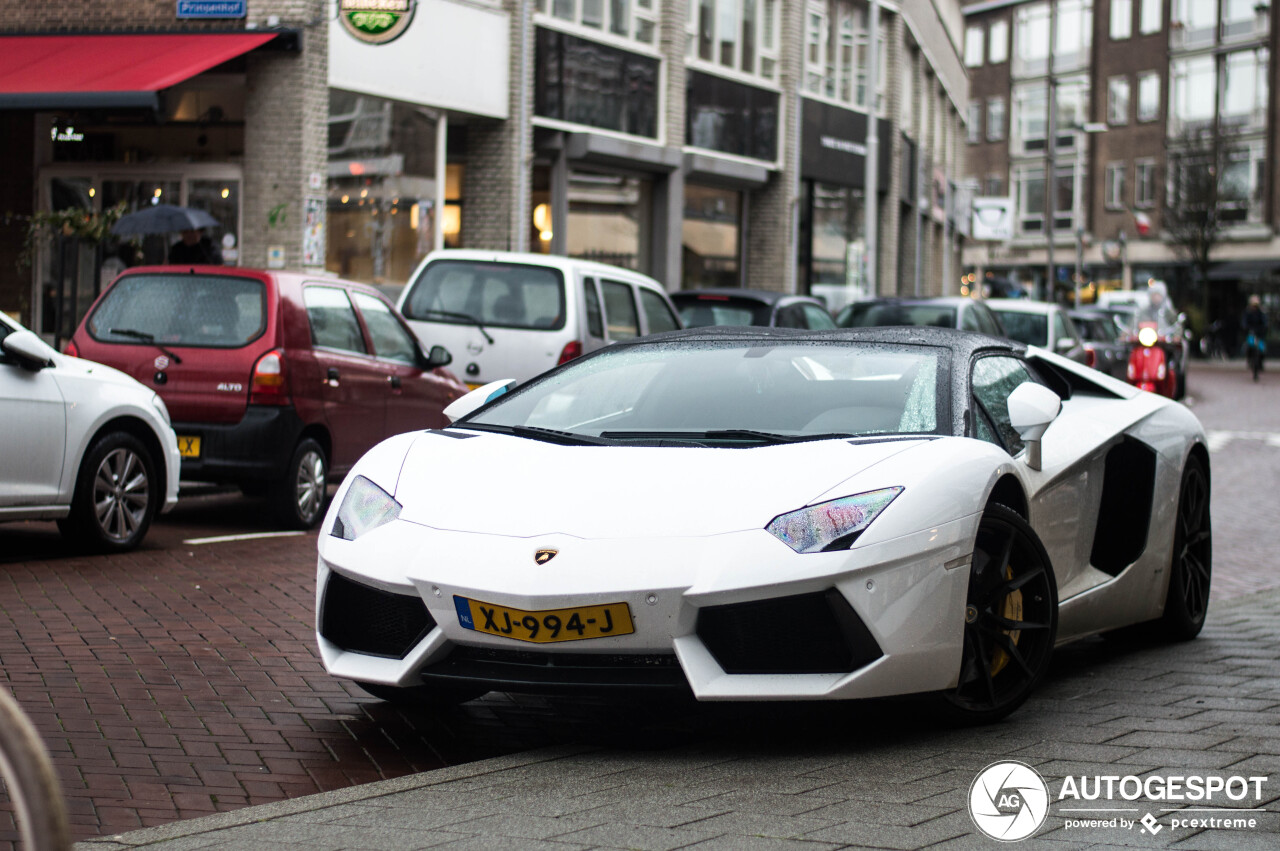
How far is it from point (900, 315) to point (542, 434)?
11724 millimetres

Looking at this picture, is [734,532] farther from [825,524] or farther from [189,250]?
[189,250]

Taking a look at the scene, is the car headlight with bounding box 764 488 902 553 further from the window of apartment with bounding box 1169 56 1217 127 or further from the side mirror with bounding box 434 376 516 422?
the window of apartment with bounding box 1169 56 1217 127

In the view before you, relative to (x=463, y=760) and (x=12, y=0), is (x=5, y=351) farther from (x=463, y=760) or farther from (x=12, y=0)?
(x=12, y=0)

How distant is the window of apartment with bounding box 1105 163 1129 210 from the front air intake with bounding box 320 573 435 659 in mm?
69027

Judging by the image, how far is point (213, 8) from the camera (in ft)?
61.1

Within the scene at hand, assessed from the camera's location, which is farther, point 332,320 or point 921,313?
point 921,313

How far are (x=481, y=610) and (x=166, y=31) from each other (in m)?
15.9

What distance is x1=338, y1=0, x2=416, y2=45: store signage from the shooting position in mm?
A: 18703

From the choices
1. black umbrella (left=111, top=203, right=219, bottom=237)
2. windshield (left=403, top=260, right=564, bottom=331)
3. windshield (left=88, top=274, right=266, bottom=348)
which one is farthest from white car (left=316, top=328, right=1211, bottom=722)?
black umbrella (left=111, top=203, right=219, bottom=237)

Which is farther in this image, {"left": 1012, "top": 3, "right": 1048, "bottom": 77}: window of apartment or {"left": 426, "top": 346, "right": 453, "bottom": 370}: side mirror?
{"left": 1012, "top": 3, "right": 1048, "bottom": 77}: window of apartment

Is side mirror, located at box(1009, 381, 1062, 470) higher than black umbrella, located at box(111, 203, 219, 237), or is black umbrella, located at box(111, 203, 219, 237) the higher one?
black umbrella, located at box(111, 203, 219, 237)

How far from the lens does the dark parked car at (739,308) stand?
1557 centimetres

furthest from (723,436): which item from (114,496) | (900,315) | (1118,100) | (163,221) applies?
(1118,100)

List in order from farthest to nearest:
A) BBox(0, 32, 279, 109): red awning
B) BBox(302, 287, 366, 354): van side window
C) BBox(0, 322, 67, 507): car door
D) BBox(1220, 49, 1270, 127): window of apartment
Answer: BBox(1220, 49, 1270, 127): window of apartment
BBox(0, 32, 279, 109): red awning
BBox(302, 287, 366, 354): van side window
BBox(0, 322, 67, 507): car door
